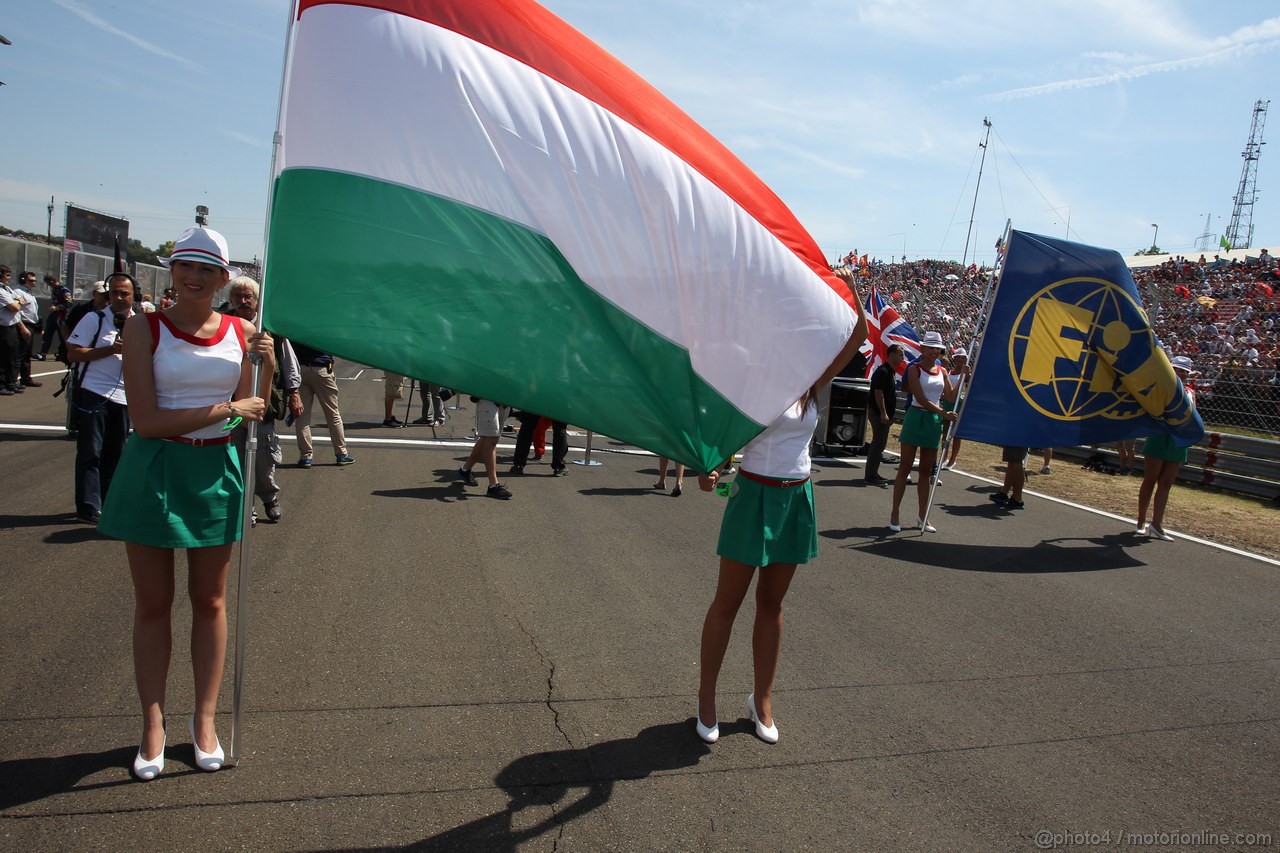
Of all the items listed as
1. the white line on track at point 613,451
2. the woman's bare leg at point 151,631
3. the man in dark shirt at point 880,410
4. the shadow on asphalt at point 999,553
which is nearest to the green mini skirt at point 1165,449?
the shadow on asphalt at point 999,553

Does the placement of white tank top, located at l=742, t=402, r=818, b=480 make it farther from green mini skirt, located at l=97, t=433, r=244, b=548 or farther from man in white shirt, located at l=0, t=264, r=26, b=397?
man in white shirt, located at l=0, t=264, r=26, b=397

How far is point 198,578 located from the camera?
3.23 meters

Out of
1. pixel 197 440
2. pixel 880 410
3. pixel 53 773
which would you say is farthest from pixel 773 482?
pixel 880 410

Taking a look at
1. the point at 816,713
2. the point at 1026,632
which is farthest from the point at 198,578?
the point at 1026,632

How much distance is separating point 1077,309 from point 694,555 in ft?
14.5

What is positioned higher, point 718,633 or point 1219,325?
point 1219,325

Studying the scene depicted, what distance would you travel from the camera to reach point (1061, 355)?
819cm

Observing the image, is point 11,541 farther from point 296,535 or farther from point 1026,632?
point 1026,632

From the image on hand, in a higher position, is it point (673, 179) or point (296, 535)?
point (673, 179)

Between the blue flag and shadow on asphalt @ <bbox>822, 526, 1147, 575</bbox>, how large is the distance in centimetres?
101

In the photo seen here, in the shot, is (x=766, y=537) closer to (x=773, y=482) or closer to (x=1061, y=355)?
(x=773, y=482)

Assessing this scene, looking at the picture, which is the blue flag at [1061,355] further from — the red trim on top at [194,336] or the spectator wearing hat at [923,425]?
the red trim on top at [194,336]

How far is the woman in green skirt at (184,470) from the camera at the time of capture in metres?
3.11

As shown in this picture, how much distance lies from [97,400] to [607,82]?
523cm
